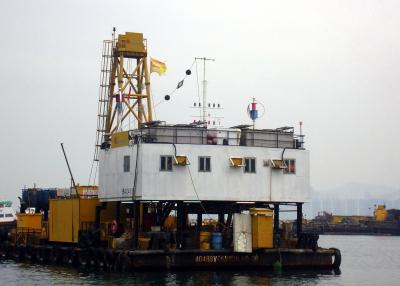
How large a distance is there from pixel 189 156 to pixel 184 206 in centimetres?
348

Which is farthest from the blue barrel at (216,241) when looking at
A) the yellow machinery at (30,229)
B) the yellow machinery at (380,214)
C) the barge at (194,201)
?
the yellow machinery at (380,214)

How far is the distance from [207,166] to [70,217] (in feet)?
35.4

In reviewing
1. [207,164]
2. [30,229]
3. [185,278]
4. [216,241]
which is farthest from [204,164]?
[30,229]

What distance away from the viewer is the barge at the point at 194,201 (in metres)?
48.2

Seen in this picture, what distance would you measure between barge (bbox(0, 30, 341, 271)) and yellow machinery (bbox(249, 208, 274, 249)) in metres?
0.05

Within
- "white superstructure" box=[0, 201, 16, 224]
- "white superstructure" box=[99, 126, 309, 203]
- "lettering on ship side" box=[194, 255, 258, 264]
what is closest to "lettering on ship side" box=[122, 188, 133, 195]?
"white superstructure" box=[99, 126, 309, 203]

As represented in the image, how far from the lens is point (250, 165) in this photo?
167ft

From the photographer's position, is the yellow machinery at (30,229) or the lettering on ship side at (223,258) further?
the yellow machinery at (30,229)

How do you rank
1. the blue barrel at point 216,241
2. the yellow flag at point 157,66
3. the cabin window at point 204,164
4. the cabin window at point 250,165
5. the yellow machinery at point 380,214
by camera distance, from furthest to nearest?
the yellow machinery at point 380,214
the yellow flag at point 157,66
the cabin window at point 250,165
the cabin window at point 204,164
the blue barrel at point 216,241

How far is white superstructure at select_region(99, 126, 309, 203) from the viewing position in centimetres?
4884

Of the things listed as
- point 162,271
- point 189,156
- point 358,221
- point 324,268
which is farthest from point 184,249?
point 358,221

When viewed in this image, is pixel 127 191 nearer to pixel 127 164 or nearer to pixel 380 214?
pixel 127 164

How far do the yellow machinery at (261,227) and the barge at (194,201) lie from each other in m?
0.05

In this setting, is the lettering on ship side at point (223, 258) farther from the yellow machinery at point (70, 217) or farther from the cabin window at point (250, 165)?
the yellow machinery at point (70, 217)
